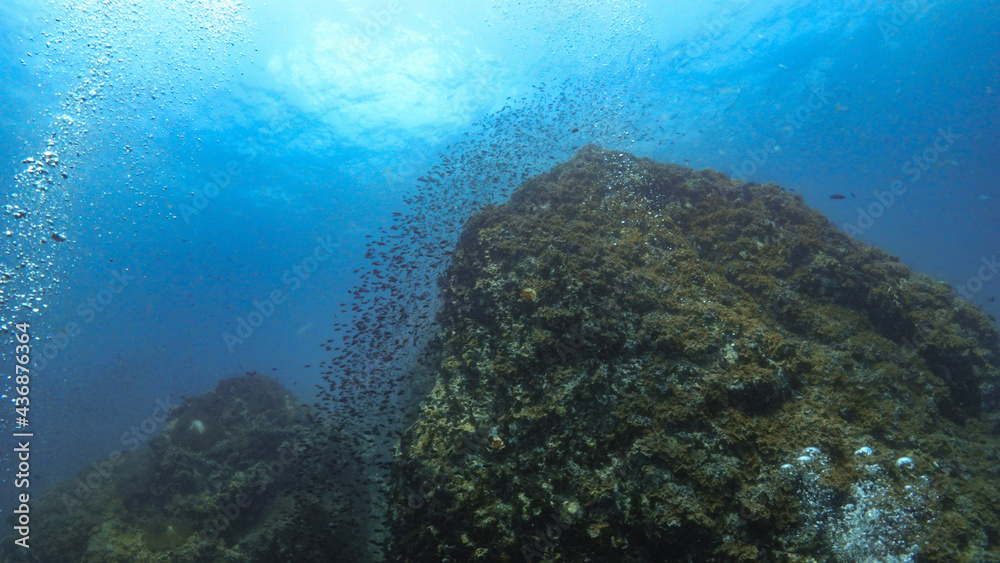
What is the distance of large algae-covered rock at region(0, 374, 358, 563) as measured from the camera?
9898 mm

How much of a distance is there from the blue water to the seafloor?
5.32 metres

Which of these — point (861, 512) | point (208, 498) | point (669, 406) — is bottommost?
point (861, 512)

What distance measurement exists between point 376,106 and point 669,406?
102 ft

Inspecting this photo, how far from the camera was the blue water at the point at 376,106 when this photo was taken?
23.1 metres

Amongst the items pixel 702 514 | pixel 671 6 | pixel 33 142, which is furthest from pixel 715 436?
pixel 33 142

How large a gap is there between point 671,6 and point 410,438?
1227 inches

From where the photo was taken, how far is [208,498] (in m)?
11.8

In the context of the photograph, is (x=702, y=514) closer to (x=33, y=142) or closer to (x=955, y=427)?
(x=955, y=427)

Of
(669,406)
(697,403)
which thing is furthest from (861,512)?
(669,406)

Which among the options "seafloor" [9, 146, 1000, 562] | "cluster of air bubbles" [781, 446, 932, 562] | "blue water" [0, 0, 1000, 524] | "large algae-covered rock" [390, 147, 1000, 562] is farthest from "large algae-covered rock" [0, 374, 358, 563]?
"cluster of air bubbles" [781, 446, 932, 562]

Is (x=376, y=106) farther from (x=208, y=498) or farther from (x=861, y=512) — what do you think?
(x=861, y=512)

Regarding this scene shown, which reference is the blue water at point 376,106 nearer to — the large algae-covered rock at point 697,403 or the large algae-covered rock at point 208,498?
the large algae-covered rock at point 697,403

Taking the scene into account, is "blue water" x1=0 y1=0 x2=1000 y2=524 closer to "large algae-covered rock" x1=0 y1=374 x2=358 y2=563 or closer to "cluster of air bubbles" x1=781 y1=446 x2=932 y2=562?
"large algae-covered rock" x1=0 y1=374 x2=358 y2=563

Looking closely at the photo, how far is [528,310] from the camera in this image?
7.14m
